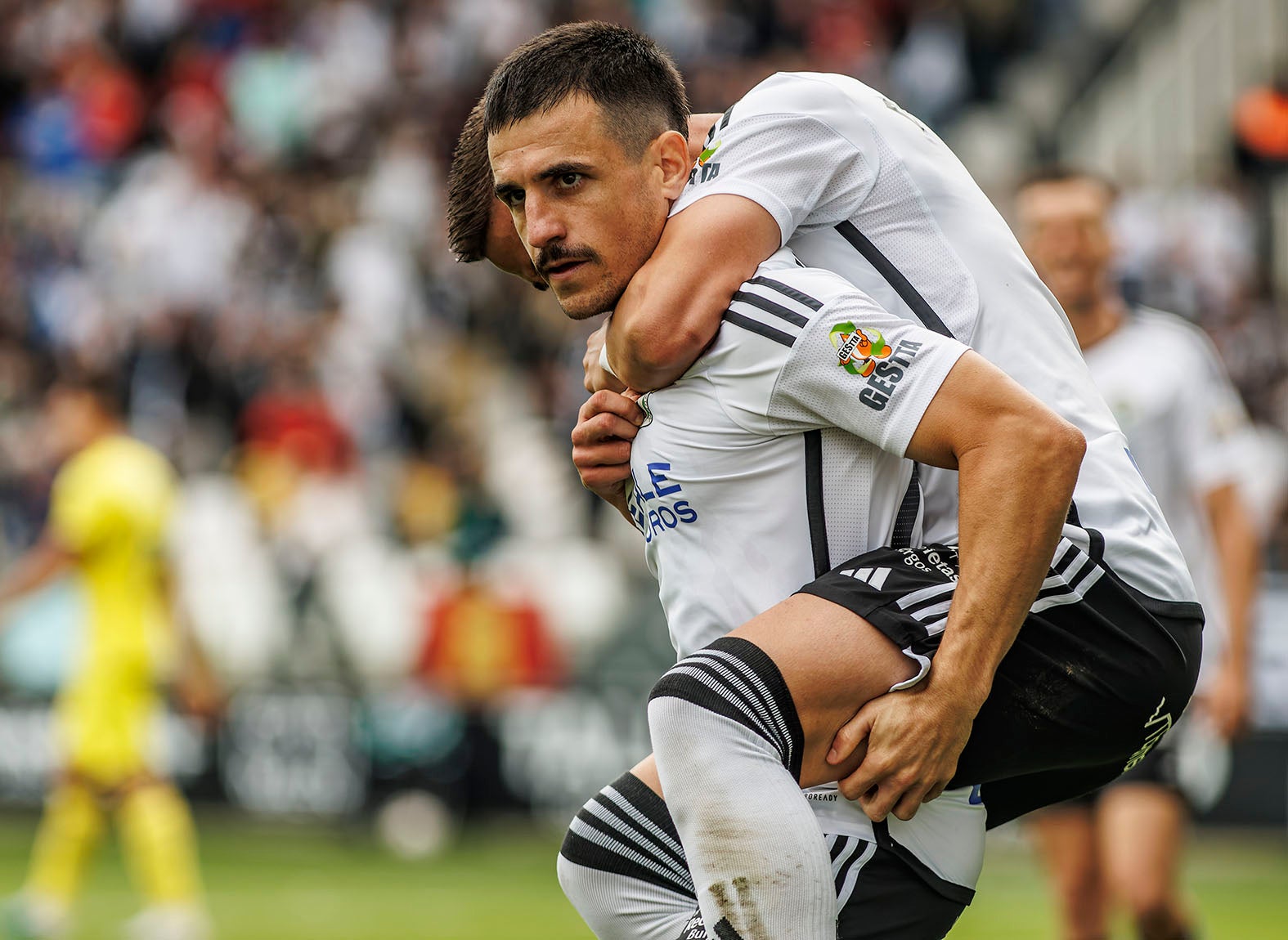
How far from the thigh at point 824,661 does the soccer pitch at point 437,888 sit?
18.7 feet

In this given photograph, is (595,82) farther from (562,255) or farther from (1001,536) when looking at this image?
(1001,536)

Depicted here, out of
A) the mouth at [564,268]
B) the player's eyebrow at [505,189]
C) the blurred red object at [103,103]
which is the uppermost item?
the blurred red object at [103,103]

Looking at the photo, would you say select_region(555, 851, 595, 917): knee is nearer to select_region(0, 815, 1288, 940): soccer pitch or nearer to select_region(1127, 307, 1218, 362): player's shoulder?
select_region(1127, 307, 1218, 362): player's shoulder

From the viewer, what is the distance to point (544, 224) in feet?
9.69

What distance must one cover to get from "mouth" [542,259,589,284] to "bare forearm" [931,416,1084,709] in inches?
28.1

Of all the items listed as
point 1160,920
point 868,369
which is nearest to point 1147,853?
point 1160,920

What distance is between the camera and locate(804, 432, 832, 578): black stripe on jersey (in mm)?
2924

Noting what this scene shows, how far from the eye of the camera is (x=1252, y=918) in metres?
8.48

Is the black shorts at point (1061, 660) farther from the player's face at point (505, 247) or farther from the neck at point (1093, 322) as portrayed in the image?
the neck at point (1093, 322)

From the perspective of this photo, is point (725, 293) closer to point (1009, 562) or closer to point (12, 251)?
point (1009, 562)

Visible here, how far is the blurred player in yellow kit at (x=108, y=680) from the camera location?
8367mm

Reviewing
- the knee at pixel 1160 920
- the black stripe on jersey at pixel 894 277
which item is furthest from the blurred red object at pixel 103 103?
the black stripe on jersey at pixel 894 277

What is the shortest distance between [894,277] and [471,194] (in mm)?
792

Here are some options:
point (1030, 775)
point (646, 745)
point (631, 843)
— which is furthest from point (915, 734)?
point (646, 745)
